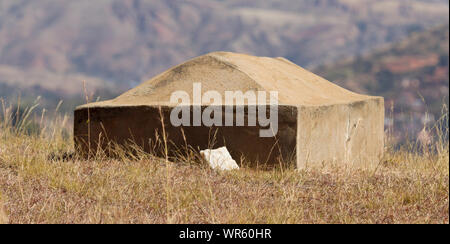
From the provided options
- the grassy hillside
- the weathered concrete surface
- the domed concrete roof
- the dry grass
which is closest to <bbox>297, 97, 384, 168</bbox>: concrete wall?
the weathered concrete surface

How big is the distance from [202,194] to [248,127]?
1.28m

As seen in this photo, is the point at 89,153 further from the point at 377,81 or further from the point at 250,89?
the point at 377,81

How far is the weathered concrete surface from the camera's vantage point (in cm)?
523

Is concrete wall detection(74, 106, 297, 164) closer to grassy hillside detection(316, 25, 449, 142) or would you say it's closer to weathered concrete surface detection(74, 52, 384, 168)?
weathered concrete surface detection(74, 52, 384, 168)

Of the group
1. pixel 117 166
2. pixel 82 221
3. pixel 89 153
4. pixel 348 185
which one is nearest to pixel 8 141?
pixel 89 153

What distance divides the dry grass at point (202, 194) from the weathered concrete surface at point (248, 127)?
0.26 m

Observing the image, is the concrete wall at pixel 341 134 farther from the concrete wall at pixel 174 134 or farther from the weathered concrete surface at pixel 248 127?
the concrete wall at pixel 174 134

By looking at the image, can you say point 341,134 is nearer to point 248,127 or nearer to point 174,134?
point 248,127

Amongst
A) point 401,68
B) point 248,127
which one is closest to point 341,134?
point 248,127

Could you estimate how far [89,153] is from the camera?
→ 5.64 meters

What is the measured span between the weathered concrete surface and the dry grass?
0.26 meters

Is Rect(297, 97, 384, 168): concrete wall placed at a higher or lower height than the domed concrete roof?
lower

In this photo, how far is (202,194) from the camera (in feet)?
13.6

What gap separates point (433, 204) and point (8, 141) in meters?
4.61
